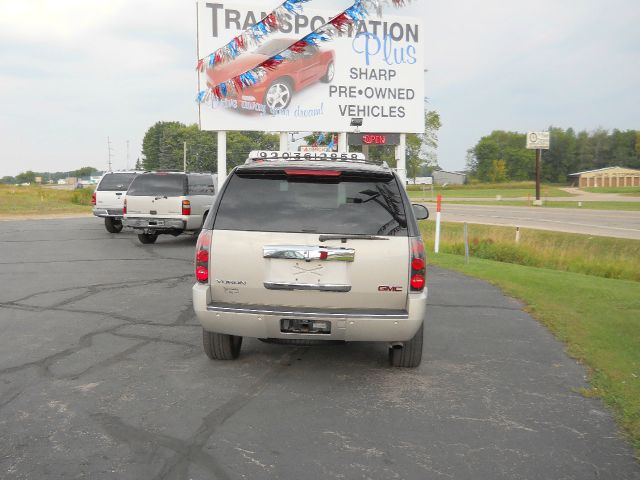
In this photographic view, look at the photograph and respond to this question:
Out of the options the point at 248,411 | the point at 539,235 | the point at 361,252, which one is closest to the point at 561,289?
the point at 361,252

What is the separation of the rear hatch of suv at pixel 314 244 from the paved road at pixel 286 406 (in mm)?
792

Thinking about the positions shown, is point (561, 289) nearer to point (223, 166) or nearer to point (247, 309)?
point (247, 309)

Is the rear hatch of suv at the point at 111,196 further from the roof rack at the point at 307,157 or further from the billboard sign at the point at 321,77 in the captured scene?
the roof rack at the point at 307,157

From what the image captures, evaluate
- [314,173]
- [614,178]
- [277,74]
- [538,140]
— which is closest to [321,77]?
[277,74]

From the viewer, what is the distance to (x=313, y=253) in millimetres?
5016

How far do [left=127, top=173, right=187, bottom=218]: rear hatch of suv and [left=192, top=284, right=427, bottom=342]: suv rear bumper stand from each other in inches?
457

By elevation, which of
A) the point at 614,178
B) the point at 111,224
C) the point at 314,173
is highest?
the point at 614,178

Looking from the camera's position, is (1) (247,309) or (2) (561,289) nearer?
(1) (247,309)

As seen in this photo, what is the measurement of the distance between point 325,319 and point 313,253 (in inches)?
21.1

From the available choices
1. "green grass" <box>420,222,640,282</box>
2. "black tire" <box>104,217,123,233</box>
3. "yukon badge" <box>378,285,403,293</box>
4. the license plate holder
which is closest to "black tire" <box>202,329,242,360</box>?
the license plate holder

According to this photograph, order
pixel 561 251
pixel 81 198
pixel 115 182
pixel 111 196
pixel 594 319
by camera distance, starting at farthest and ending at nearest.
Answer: pixel 81 198, pixel 115 182, pixel 111 196, pixel 561 251, pixel 594 319

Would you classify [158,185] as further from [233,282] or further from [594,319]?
[233,282]

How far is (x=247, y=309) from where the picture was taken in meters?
5.11

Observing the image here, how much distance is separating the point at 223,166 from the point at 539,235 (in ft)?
39.4
